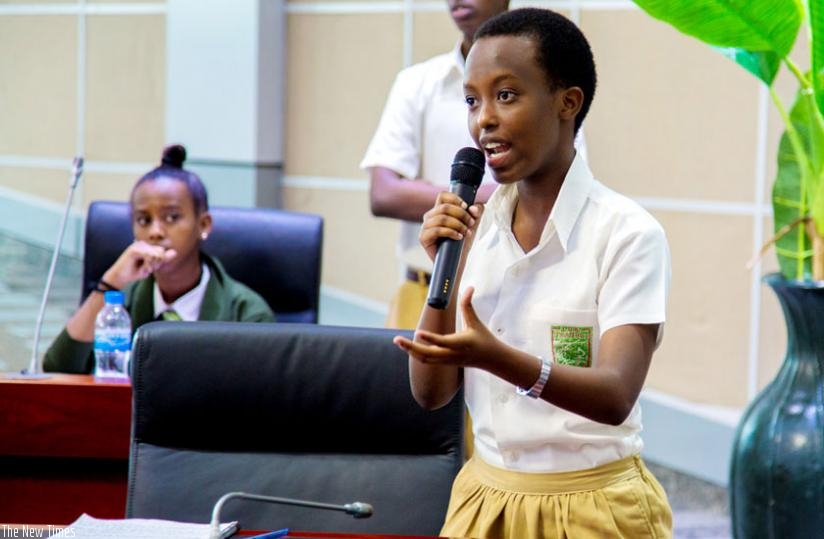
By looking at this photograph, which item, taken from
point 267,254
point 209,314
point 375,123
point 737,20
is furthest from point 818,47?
point 375,123

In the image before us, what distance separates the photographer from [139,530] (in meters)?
1.53

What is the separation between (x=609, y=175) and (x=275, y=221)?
192 centimetres

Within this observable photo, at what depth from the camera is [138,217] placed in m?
3.16

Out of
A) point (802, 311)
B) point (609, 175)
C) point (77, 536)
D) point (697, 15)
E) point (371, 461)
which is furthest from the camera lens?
point (609, 175)

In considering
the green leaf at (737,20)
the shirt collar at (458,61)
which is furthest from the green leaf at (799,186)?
the shirt collar at (458,61)

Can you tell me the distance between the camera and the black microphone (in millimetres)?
1458

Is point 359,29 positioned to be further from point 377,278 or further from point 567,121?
point 567,121

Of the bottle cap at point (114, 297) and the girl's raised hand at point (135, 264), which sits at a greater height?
the girl's raised hand at point (135, 264)

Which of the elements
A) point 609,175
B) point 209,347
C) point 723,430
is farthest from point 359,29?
point 209,347

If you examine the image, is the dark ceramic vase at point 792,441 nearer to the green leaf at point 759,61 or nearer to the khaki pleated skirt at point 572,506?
the green leaf at point 759,61

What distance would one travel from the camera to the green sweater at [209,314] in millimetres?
2990

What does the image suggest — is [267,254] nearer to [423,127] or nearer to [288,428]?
[423,127]

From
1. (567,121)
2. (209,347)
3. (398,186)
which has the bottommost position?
(209,347)

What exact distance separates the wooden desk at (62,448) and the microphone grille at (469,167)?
3.56ft
